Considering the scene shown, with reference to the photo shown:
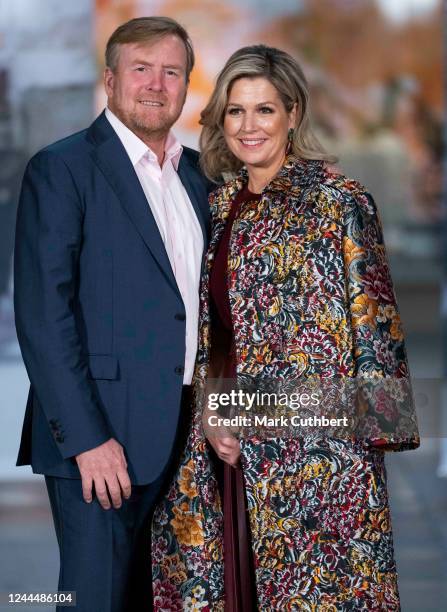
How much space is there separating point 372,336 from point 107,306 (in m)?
0.65

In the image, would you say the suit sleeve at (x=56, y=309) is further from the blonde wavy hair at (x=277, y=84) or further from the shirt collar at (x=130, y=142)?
the blonde wavy hair at (x=277, y=84)

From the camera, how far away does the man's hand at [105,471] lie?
2664 mm

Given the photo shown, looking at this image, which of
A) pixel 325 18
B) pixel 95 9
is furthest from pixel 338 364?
pixel 325 18

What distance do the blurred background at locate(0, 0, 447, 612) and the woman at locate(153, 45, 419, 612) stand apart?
381mm

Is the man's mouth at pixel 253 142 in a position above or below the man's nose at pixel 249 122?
below

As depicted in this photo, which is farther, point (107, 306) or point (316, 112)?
point (316, 112)

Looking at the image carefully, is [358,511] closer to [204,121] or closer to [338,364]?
[338,364]

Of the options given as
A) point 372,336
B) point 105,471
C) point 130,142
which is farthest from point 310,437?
point 130,142

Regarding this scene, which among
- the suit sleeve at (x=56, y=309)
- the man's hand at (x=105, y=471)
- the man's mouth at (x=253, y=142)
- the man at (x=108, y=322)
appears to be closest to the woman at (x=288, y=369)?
the man's mouth at (x=253, y=142)

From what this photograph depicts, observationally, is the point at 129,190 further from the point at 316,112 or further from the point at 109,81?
the point at 316,112

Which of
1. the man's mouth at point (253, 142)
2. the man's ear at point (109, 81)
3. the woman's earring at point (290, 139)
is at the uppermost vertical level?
the man's ear at point (109, 81)

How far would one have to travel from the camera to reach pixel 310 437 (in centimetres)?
276

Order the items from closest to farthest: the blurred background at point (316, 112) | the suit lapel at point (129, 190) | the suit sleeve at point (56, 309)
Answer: the suit sleeve at point (56, 309) < the suit lapel at point (129, 190) < the blurred background at point (316, 112)

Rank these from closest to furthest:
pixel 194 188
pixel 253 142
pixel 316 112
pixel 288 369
A: pixel 288 369, pixel 253 142, pixel 194 188, pixel 316 112
